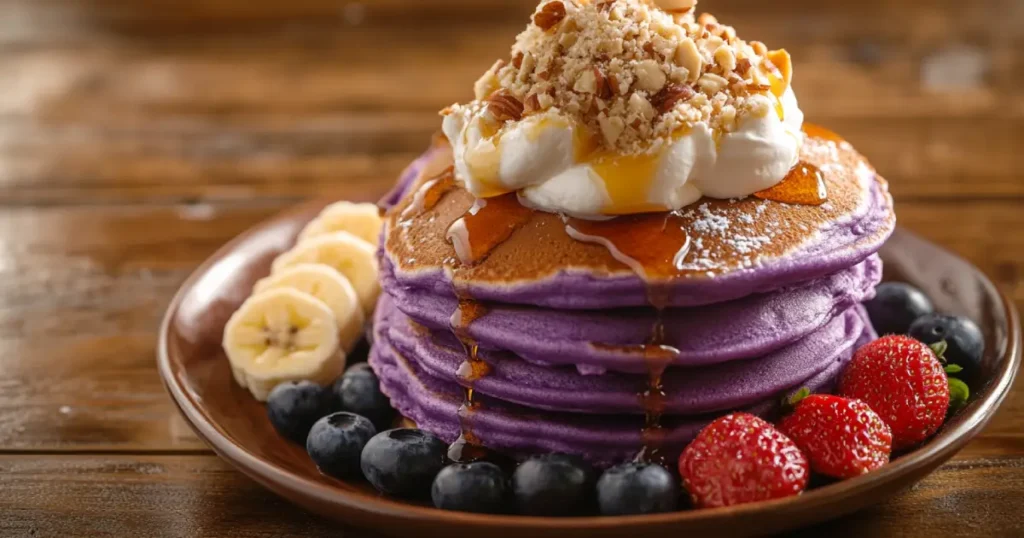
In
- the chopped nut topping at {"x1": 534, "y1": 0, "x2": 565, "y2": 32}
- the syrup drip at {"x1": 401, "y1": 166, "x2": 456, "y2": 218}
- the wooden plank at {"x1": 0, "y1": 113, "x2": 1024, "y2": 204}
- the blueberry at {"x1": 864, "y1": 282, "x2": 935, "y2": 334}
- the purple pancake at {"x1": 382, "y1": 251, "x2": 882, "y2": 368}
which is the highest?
the chopped nut topping at {"x1": 534, "y1": 0, "x2": 565, "y2": 32}

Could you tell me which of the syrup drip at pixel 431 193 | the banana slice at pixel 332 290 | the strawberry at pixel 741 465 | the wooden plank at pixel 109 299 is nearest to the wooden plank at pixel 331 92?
the wooden plank at pixel 109 299

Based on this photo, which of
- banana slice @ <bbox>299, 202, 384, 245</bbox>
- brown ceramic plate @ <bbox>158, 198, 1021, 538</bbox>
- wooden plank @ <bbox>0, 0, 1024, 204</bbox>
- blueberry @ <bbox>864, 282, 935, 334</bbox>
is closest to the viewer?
brown ceramic plate @ <bbox>158, 198, 1021, 538</bbox>

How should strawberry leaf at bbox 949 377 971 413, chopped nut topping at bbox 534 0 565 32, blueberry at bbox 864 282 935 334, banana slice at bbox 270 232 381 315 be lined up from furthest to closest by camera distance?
banana slice at bbox 270 232 381 315 → blueberry at bbox 864 282 935 334 → strawberry leaf at bbox 949 377 971 413 → chopped nut topping at bbox 534 0 565 32

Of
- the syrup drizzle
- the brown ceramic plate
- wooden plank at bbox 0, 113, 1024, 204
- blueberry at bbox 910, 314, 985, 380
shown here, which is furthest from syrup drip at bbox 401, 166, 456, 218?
wooden plank at bbox 0, 113, 1024, 204

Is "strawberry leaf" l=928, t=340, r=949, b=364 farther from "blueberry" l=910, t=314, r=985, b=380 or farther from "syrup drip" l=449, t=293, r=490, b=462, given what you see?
"syrup drip" l=449, t=293, r=490, b=462

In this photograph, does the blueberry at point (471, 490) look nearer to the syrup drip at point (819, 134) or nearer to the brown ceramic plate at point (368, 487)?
the brown ceramic plate at point (368, 487)

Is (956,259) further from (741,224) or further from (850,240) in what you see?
(741,224)
